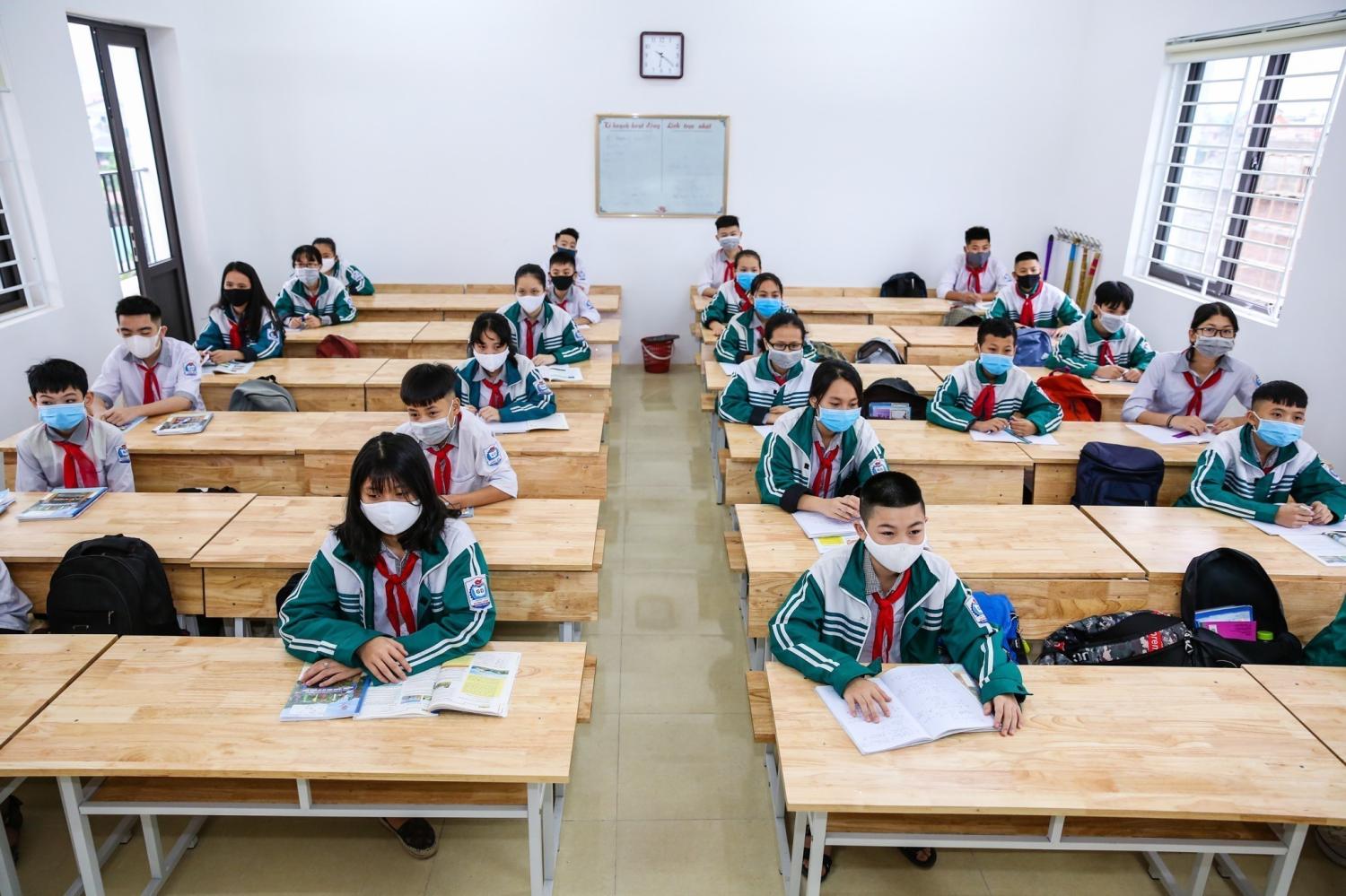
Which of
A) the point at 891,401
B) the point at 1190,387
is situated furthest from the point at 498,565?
the point at 1190,387

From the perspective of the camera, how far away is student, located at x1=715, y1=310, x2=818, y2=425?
416 centimetres

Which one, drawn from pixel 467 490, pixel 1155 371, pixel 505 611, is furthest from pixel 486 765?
pixel 1155 371

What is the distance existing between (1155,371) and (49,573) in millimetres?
4725

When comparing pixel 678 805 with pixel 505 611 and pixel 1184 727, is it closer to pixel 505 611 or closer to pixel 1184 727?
pixel 505 611

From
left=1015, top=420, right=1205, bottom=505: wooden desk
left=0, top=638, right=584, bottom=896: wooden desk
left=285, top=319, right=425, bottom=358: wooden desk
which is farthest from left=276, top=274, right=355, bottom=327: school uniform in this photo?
left=1015, top=420, right=1205, bottom=505: wooden desk

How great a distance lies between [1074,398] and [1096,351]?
2.58ft

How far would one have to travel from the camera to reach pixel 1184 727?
2143mm

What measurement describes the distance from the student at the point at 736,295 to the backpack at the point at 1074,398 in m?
2.18

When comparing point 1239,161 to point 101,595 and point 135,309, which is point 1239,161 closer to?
point 135,309

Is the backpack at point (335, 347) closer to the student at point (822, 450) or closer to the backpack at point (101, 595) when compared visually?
the backpack at point (101, 595)

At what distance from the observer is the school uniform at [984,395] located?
4129mm

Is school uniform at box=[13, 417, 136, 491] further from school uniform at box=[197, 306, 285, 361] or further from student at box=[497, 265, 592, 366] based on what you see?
student at box=[497, 265, 592, 366]

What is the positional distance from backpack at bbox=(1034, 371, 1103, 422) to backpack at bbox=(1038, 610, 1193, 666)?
2025 mm

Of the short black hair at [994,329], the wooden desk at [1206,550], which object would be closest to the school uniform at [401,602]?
the wooden desk at [1206,550]
